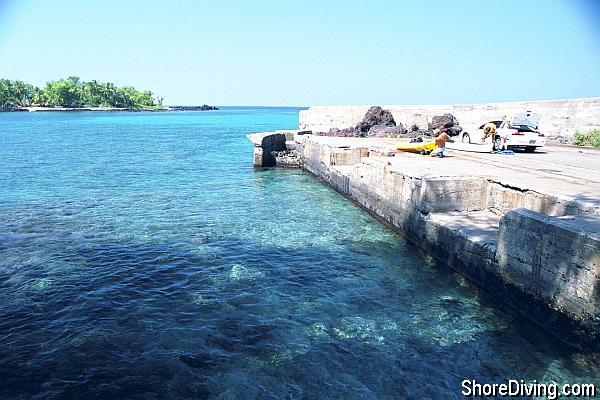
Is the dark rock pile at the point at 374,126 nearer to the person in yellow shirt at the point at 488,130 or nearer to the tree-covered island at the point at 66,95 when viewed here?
the person in yellow shirt at the point at 488,130

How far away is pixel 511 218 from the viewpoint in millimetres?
8312

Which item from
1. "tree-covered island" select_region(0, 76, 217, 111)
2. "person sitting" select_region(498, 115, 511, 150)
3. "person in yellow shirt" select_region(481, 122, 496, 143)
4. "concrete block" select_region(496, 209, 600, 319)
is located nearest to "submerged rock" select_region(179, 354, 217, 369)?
"concrete block" select_region(496, 209, 600, 319)

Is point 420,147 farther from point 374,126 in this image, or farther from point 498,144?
point 374,126

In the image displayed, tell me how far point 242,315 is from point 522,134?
16669 millimetres

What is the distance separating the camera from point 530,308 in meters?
7.95

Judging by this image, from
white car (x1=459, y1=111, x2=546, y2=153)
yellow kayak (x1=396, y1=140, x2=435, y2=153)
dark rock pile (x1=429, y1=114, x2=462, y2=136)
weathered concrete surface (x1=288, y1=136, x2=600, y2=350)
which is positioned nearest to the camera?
weathered concrete surface (x1=288, y1=136, x2=600, y2=350)

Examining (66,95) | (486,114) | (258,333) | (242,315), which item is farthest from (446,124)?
(66,95)

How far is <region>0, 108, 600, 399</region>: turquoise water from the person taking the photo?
248 inches

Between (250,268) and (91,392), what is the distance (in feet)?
16.5

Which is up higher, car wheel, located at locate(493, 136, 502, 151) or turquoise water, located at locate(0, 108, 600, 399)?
car wheel, located at locate(493, 136, 502, 151)

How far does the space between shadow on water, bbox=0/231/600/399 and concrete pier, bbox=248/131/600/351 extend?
51 centimetres

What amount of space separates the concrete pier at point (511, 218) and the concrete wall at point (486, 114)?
3.03 metres

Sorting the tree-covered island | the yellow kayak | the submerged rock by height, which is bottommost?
the submerged rock

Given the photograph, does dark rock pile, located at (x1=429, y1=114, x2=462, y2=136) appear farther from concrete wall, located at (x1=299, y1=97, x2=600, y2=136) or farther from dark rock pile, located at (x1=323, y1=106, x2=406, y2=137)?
dark rock pile, located at (x1=323, y1=106, x2=406, y2=137)
